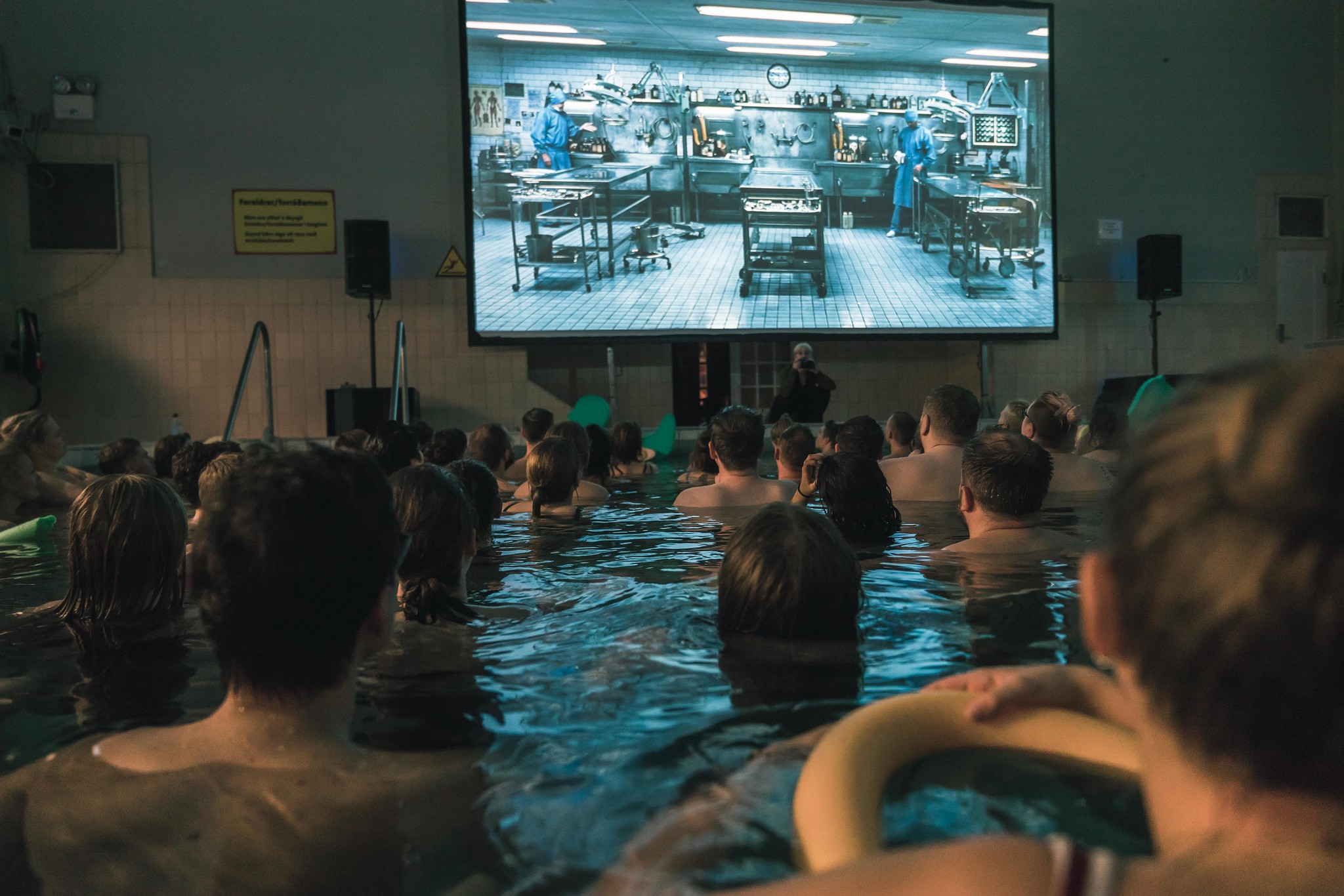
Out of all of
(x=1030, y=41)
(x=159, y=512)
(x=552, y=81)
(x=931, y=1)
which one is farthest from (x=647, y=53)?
(x=159, y=512)

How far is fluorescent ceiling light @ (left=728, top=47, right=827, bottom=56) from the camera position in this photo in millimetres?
10547

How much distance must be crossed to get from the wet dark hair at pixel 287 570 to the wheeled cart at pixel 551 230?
885 centimetres

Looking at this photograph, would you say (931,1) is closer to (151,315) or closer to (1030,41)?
(1030,41)

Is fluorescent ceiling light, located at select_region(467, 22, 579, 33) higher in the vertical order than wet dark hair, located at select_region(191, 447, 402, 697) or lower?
higher

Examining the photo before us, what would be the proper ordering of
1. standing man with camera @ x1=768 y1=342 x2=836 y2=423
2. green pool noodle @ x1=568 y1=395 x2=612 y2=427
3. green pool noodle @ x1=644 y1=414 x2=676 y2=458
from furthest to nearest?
green pool noodle @ x1=568 y1=395 x2=612 y2=427 → green pool noodle @ x1=644 y1=414 x2=676 y2=458 → standing man with camera @ x1=768 y1=342 x2=836 y2=423

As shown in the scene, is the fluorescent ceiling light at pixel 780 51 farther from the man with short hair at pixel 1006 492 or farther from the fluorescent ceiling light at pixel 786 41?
the man with short hair at pixel 1006 492

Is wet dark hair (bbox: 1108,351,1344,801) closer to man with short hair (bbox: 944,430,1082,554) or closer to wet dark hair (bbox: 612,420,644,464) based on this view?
man with short hair (bbox: 944,430,1082,554)

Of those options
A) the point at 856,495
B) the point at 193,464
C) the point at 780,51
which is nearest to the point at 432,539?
the point at 856,495

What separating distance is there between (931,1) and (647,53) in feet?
10.1

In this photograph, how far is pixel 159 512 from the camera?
2.42m

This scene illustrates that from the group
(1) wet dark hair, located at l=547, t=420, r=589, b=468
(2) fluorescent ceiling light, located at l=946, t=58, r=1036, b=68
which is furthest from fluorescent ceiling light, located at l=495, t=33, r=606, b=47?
(1) wet dark hair, located at l=547, t=420, r=589, b=468

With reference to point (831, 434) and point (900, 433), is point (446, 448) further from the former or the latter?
point (900, 433)

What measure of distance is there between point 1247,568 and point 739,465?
14.1 ft

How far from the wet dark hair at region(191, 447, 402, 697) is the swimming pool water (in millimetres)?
335
